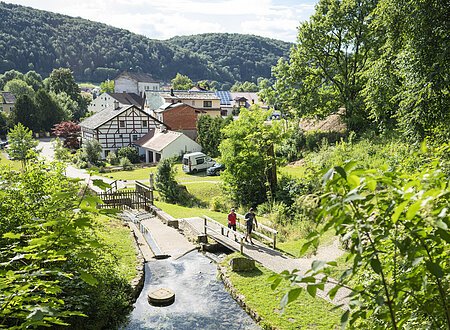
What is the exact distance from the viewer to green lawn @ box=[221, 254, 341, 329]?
30.0 ft

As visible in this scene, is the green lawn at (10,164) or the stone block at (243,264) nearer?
the green lawn at (10,164)

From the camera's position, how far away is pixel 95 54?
163875 mm

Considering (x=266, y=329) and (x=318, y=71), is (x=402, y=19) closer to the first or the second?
(x=266, y=329)

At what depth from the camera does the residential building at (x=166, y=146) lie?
40812 millimetres

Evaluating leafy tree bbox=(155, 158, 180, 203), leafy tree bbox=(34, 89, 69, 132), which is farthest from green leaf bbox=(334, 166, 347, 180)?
leafy tree bbox=(34, 89, 69, 132)

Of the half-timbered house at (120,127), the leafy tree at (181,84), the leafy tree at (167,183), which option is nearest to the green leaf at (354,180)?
the leafy tree at (167,183)

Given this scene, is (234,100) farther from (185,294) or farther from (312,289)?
(312,289)

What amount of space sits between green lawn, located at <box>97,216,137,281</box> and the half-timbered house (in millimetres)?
29693

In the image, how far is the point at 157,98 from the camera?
6153cm

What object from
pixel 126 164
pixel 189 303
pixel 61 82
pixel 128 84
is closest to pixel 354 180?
pixel 189 303

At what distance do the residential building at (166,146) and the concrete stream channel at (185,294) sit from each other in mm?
23953

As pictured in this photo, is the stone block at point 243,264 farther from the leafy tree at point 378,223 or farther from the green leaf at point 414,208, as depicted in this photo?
the green leaf at point 414,208

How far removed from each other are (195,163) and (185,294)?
948 inches

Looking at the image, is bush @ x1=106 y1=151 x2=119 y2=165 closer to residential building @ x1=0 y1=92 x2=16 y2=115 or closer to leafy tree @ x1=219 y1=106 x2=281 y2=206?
leafy tree @ x1=219 y1=106 x2=281 y2=206
